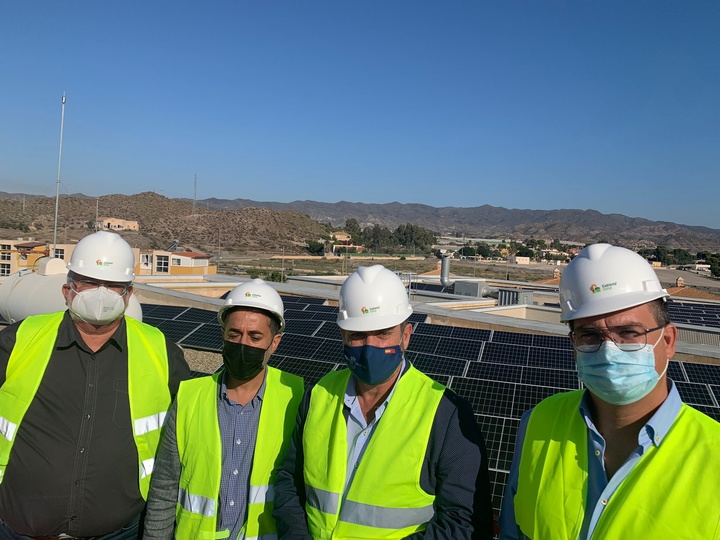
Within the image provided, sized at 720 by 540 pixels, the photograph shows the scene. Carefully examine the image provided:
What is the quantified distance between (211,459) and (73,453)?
882 mm

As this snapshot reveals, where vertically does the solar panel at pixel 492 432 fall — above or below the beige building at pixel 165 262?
above

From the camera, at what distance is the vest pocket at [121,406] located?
3.59m

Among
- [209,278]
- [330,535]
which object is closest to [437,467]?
[330,535]

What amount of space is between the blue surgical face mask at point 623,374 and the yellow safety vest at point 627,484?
0.17 m

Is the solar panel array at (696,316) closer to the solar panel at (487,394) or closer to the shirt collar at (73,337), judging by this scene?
the solar panel at (487,394)

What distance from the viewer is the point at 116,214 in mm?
101438

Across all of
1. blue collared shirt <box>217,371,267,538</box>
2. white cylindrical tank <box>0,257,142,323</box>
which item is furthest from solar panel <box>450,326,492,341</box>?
blue collared shirt <box>217,371,267,538</box>

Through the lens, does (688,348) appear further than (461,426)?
Yes

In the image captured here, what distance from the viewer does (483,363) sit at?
8.27 metres

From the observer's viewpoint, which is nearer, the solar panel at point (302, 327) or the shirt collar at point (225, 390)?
the shirt collar at point (225, 390)

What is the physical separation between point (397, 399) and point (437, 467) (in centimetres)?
39

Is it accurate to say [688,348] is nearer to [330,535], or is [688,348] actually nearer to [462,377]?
[462,377]

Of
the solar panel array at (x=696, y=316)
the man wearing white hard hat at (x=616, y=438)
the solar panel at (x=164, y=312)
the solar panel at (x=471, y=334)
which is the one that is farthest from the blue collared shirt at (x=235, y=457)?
the solar panel array at (x=696, y=316)

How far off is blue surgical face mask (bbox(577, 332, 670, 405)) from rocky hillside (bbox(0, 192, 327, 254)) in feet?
238
